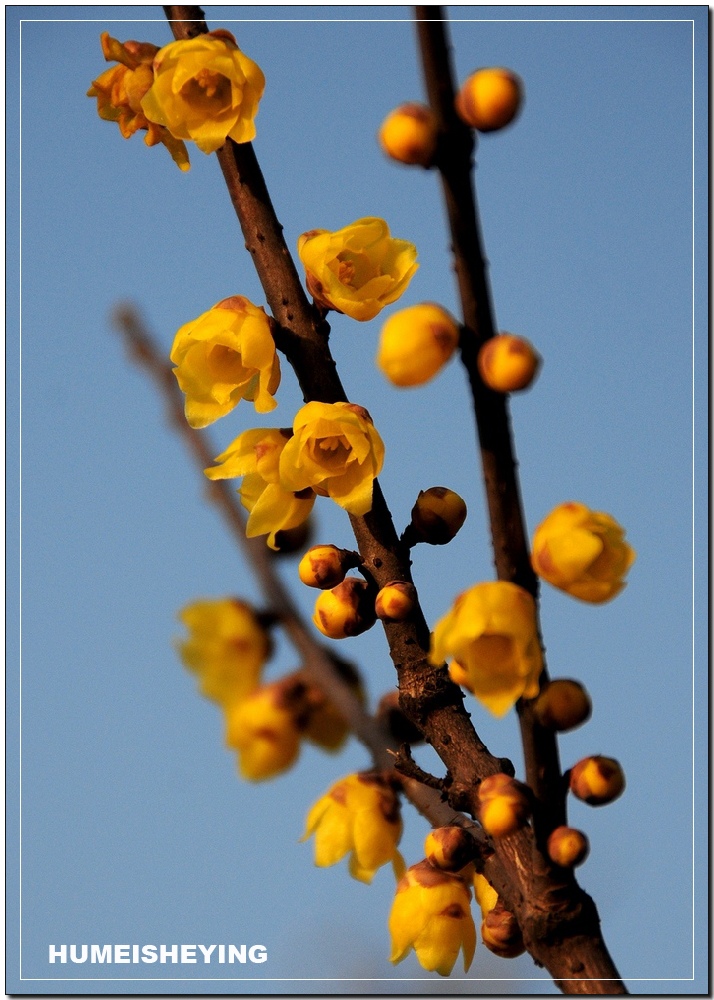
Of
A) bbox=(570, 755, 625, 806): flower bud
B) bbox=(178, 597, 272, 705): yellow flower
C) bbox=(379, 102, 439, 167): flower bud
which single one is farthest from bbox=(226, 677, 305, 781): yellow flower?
bbox=(379, 102, 439, 167): flower bud

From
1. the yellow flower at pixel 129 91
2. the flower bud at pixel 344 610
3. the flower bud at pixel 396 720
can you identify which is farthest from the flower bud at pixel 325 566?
the yellow flower at pixel 129 91

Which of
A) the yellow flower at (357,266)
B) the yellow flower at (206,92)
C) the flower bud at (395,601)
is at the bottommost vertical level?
the flower bud at (395,601)

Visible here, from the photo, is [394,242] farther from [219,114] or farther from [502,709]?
[502,709]

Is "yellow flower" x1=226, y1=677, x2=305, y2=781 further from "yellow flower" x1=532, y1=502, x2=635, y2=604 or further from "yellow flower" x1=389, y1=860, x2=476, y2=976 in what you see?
"yellow flower" x1=532, y1=502, x2=635, y2=604

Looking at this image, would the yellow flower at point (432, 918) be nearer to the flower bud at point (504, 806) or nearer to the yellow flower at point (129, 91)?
the flower bud at point (504, 806)

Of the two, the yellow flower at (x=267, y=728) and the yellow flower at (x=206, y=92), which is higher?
the yellow flower at (x=206, y=92)

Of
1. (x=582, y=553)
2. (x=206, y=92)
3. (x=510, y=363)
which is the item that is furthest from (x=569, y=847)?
(x=206, y=92)

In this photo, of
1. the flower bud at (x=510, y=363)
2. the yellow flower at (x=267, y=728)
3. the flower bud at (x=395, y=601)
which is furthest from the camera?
the yellow flower at (x=267, y=728)
